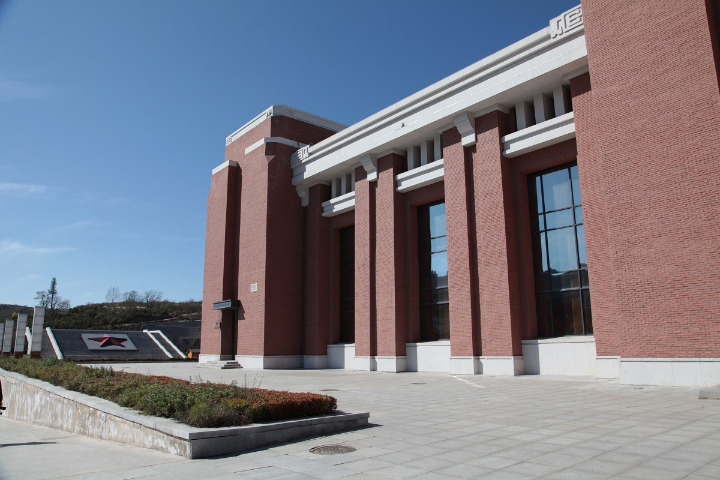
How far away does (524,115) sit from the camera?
2050 cm

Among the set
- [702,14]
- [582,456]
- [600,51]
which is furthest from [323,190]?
[582,456]

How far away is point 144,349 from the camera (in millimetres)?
45469

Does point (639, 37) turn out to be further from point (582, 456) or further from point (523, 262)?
point (582, 456)

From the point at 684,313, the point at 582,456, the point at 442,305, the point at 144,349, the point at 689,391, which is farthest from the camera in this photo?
the point at 144,349

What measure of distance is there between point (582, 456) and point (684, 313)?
32.0 feet

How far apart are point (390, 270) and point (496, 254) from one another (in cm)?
604

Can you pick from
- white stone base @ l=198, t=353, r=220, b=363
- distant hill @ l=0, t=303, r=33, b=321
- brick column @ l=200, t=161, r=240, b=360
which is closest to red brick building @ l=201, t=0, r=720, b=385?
brick column @ l=200, t=161, r=240, b=360

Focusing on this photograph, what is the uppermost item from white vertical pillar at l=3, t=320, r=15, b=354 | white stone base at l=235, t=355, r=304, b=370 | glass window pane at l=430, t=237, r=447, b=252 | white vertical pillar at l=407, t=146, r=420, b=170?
white vertical pillar at l=407, t=146, r=420, b=170

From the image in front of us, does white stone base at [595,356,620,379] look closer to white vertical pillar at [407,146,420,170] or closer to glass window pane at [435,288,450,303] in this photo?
glass window pane at [435,288,450,303]

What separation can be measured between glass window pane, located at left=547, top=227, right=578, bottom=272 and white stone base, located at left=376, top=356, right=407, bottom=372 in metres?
8.23

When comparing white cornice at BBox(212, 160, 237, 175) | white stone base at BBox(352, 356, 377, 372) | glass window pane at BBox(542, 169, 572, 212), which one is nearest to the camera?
glass window pane at BBox(542, 169, 572, 212)

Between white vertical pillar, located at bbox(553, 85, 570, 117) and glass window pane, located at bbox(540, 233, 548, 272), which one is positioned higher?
white vertical pillar, located at bbox(553, 85, 570, 117)

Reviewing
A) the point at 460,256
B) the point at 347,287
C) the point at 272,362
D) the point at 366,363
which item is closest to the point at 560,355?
the point at 460,256

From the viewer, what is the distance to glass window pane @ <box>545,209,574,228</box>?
758 inches
